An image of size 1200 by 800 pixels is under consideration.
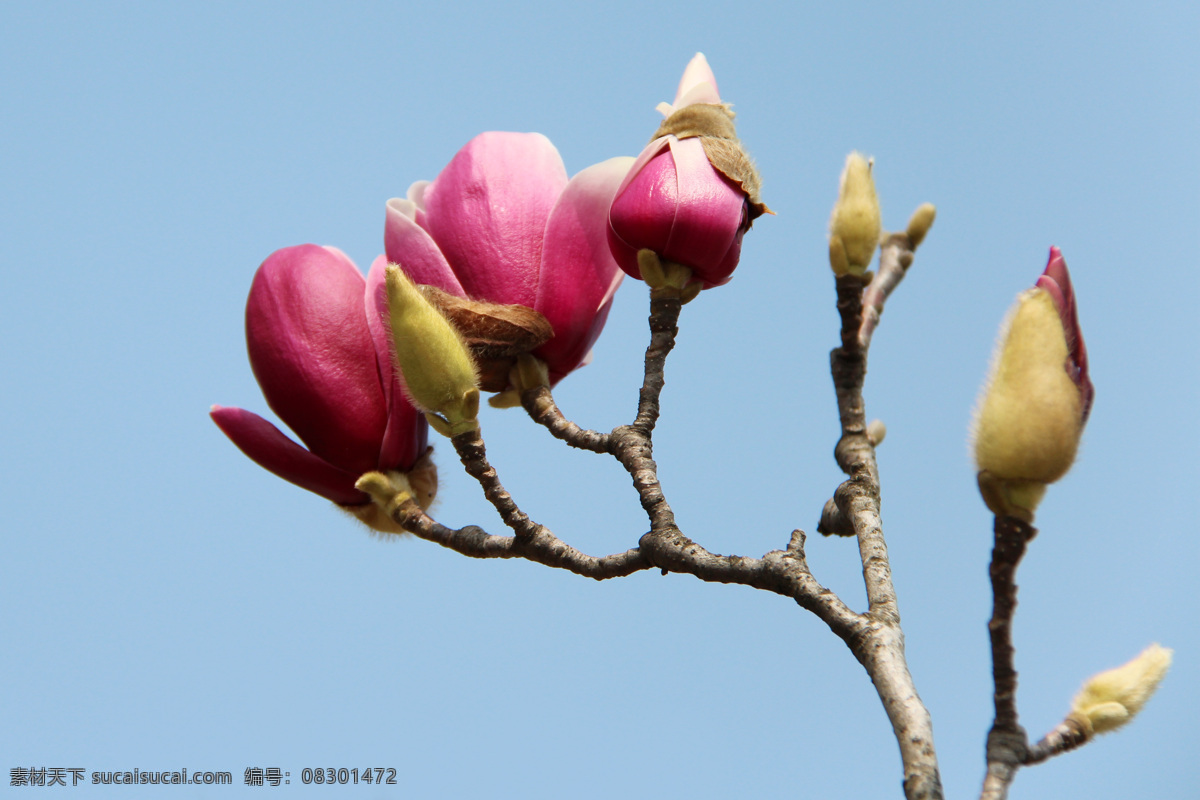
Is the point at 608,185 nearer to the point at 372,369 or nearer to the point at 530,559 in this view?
the point at 372,369

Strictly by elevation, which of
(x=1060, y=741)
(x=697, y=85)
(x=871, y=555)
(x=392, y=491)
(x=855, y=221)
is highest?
(x=697, y=85)

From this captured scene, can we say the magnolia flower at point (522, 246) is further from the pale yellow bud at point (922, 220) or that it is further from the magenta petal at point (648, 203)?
the pale yellow bud at point (922, 220)

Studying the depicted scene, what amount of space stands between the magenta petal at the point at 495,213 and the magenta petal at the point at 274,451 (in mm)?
379

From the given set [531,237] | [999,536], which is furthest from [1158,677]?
[531,237]

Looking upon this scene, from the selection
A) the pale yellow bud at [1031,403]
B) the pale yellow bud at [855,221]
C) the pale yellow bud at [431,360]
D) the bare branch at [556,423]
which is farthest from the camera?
the bare branch at [556,423]

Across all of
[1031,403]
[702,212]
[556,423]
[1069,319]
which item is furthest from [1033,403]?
[556,423]

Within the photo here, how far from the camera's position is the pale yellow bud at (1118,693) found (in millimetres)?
1072

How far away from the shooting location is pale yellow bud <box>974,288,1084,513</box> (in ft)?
3.06

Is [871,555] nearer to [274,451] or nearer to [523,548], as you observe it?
[523,548]

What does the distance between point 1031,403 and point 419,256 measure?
3.10 feet

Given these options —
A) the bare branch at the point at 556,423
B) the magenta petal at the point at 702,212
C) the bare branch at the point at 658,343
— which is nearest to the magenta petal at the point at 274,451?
the bare branch at the point at 556,423

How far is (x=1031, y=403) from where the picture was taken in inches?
36.9

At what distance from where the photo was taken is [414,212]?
1.66 meters

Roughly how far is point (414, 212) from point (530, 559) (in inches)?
24.2
